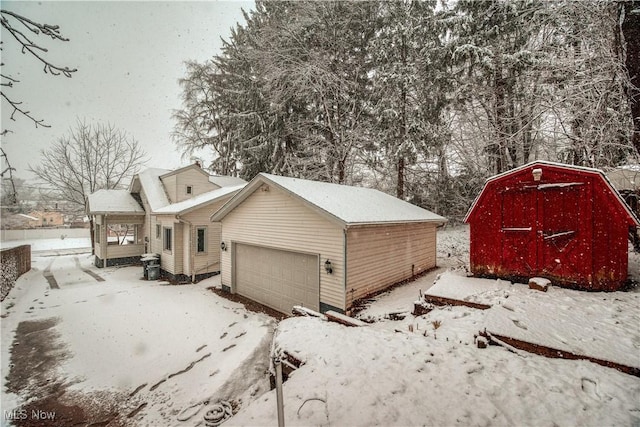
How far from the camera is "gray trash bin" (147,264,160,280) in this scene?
1326 centimetres

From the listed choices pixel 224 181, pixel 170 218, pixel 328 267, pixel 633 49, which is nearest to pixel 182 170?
pixel 170 218

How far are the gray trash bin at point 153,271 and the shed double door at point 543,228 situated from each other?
1466 centimetres

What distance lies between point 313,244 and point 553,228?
20.1ft

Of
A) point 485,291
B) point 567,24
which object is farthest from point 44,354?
point 567,24

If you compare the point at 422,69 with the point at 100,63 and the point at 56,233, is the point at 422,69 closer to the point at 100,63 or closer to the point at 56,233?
the point at 100,63

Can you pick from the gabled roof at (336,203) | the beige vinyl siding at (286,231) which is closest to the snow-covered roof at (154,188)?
the gabled roof at (336,203)

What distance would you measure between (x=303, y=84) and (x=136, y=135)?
20.6m

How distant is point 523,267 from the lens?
699 cm

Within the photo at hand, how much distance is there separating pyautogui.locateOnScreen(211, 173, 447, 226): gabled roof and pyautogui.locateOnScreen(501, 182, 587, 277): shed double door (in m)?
3.16

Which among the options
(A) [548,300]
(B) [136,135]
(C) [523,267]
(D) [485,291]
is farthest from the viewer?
(B) [136,135]

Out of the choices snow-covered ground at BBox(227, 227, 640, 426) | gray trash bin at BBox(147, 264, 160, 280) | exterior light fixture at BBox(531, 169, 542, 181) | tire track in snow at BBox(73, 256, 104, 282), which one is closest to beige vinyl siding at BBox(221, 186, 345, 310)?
snow-covered ground at BBox(227, 227, 640, 426)

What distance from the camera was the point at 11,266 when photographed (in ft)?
38.1

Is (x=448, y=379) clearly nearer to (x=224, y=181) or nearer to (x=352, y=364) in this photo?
(x=352, y=364)

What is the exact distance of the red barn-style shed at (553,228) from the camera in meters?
5.97
